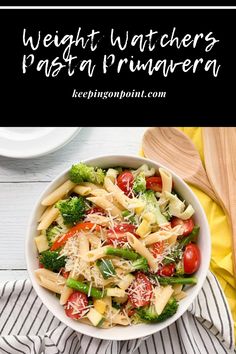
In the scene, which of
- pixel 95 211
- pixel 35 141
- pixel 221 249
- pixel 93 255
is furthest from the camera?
pixel 35 141

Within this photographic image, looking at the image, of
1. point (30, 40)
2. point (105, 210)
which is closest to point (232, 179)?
point (105, 210)

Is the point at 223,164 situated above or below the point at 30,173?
above

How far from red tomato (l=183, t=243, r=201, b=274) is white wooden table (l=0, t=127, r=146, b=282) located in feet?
1.73

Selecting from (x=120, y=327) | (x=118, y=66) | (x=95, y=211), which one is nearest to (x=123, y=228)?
(x=95, y=211)

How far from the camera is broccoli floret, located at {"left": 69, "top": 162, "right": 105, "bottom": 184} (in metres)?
1.92

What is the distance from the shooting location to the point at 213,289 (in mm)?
2104

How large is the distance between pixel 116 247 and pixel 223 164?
602mm

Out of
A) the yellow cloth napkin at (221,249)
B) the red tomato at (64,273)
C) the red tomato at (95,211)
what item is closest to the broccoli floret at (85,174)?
the red tomato at (95,211)

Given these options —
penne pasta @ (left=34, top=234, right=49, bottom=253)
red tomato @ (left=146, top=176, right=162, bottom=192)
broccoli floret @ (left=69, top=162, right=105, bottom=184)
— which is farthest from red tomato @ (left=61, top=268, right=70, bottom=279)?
red tomato @ (left=146, top=176, right=162, bottom=192)

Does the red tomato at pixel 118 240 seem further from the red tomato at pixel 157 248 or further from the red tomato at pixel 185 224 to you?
the red tomato at pixel 185 224

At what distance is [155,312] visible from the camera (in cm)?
187

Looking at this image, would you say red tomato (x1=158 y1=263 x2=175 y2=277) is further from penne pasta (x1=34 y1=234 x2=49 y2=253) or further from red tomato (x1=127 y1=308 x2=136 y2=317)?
penne pasta (x1=34 y1=234 x2=49 y2=253)

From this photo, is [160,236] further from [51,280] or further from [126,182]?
[51,280]

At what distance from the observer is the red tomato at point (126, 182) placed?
1.95 meters
